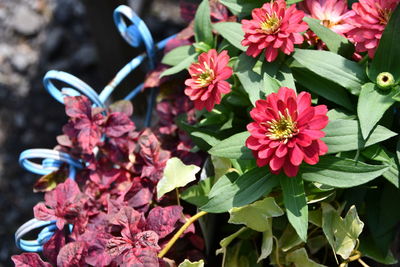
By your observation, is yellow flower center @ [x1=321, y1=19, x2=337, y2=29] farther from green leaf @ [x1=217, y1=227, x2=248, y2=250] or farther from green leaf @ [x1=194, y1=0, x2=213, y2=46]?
green leaf @ [x1=217, y1=227, x2=248, y2=250]

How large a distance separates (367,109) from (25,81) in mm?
1830

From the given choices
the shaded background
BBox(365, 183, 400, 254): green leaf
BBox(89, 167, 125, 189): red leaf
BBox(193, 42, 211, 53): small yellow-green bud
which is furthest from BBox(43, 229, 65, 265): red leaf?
the shaded background

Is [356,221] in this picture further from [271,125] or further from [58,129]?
[58,129]

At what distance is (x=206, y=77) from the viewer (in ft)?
3.36

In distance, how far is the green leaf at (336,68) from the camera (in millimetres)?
994

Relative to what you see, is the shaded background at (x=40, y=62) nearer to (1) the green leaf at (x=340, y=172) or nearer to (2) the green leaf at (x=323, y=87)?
(2) the green leaf at (x=323, y=87)

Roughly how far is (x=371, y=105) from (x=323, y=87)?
113 mm

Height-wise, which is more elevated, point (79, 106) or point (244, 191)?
point (79, 106)

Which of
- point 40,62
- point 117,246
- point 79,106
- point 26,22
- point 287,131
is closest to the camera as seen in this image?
point 287,131

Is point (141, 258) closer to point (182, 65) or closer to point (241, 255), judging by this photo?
point (241, 255)

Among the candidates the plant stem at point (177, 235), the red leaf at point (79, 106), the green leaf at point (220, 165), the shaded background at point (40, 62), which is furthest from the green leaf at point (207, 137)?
the shaded background at point (40, 62)

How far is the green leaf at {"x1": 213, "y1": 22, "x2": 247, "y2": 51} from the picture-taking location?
Answer: 1095mm

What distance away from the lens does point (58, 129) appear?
225 cm

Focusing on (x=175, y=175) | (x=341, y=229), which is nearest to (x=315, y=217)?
(x=341, y=229)
